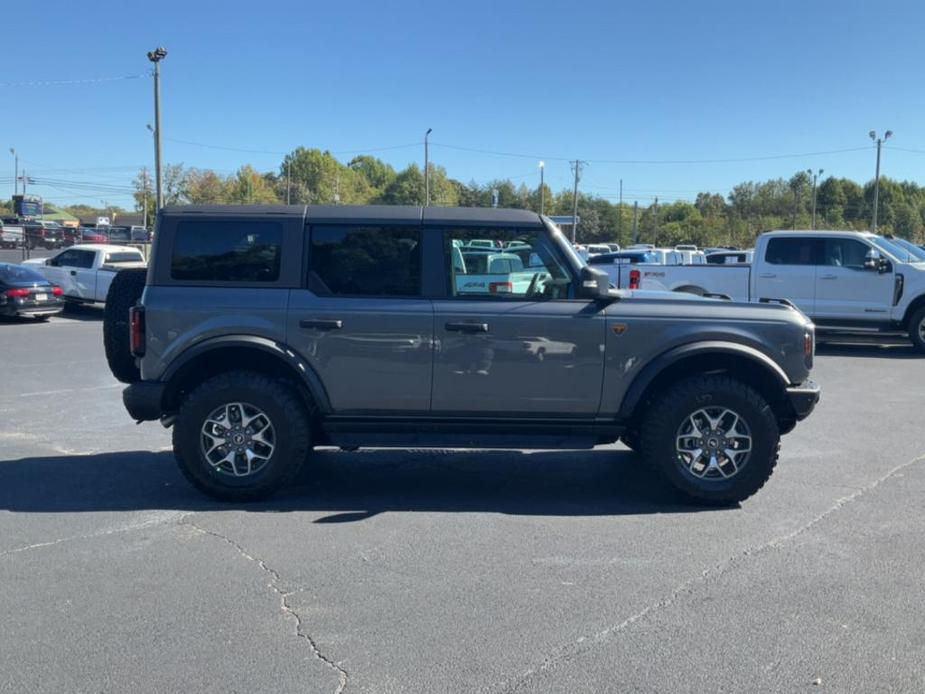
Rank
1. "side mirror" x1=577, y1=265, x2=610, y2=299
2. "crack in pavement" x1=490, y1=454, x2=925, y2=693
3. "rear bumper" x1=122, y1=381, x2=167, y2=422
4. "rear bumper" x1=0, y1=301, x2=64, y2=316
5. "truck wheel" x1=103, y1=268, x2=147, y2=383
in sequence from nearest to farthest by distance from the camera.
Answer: "crack in pavement" x1=490, y1=454, x2=925, y2=693
"side mirror" x1=577, y1=265, x2=610, y2=299
"rear bumper" x1=122, y1=381, x2=167, y2=422
"truck wheel" x1=103, y1=268, x2=147, y2=383
"rear bumper" x1=0, y1=301, x2=64, y2=316

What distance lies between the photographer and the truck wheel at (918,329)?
1465cm

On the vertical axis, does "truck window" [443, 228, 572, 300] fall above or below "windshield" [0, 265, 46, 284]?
above

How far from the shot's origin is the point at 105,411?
959 centimetres

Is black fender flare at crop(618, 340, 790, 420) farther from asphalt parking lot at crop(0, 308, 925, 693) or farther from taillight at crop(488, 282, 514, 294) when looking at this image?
taillight at crop(488, 282, 514, 294)

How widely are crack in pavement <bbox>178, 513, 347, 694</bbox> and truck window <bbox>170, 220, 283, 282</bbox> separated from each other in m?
1.71

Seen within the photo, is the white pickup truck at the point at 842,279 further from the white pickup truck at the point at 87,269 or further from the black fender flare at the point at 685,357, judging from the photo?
the white pickup truck at the point at 87,269

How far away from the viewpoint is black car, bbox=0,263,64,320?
764 inches

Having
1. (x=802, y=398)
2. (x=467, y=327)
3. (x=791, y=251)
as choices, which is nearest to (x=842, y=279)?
(x=791, y=251)

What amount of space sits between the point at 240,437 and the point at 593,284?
2.69 metres

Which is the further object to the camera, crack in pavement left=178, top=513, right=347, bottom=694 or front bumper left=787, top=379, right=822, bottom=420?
front bumper left=787, top=379, right=822, bottom=420

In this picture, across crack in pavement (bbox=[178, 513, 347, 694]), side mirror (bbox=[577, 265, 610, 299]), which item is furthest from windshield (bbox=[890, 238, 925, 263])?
crack in pavement (bbox=[178, 513, 347, 694])

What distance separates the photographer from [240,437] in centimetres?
599

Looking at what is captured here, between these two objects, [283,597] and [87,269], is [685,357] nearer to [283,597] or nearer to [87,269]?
[283,597]

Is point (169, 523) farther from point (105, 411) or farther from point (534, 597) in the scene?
point (105, 411)
